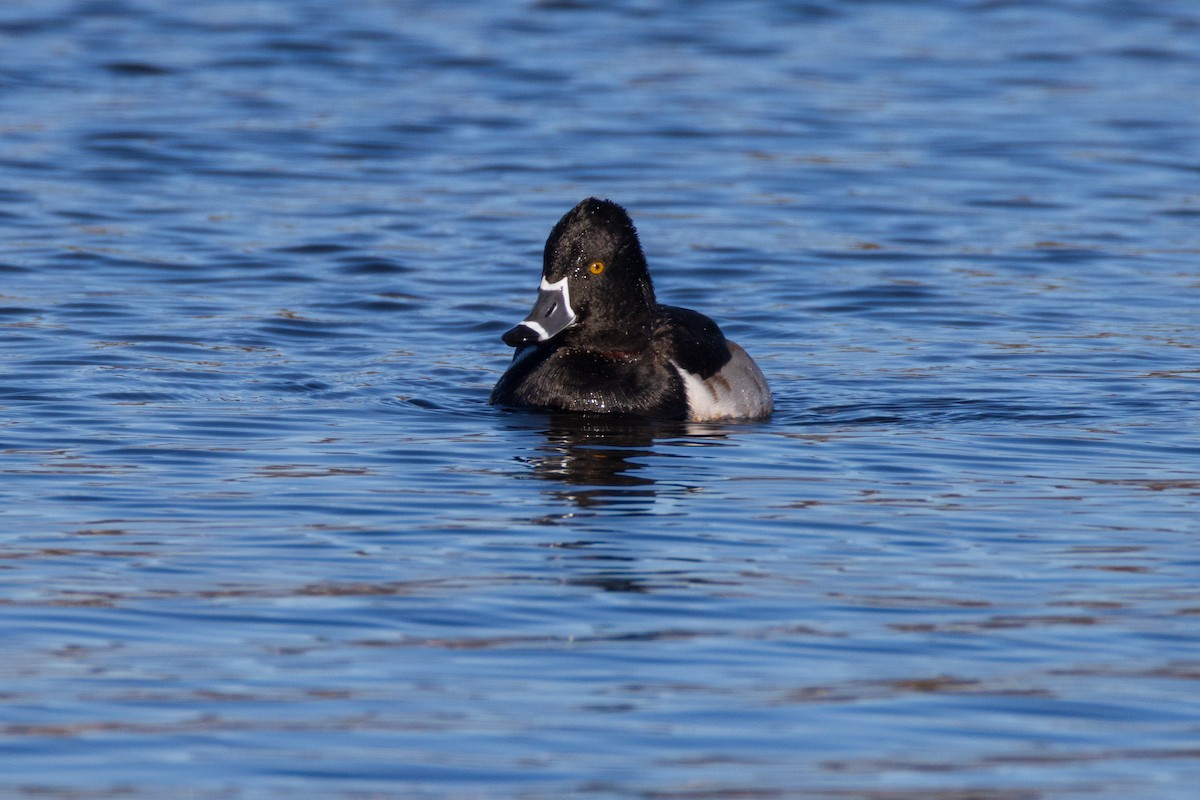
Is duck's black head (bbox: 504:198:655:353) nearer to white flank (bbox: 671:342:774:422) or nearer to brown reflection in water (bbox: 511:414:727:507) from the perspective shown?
white flank (bbox: 671:342:774:422)

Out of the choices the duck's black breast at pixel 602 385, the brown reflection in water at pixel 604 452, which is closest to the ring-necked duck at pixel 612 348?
the duck's black breast at pixel 602 385

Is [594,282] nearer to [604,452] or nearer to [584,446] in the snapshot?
[584,446]

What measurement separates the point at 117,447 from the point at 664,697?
4.43 m

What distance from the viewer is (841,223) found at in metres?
17.6

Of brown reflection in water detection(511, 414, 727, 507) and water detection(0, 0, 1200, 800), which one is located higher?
water detection(0, 0, 1200, 800)

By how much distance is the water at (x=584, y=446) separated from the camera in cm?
604

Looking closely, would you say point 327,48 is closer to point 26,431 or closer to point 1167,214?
point 1167,214

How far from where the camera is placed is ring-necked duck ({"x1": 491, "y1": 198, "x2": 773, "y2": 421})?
1102 cm

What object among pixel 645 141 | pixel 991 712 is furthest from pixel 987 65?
pixel 991 712

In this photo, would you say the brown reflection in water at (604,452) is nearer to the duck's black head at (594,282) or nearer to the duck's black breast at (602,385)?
the duck's black breast at (602,385)

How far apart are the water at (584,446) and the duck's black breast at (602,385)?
169mm

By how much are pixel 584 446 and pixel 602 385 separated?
0.76 meters

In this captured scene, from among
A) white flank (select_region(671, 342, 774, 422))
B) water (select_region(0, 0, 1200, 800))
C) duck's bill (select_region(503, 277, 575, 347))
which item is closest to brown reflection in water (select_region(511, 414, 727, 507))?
water (select_region(0, 0, 1200, 800))

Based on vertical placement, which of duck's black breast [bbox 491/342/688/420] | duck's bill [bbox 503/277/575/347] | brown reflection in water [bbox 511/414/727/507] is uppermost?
duck's bill [bbox 503/277/575/347]
